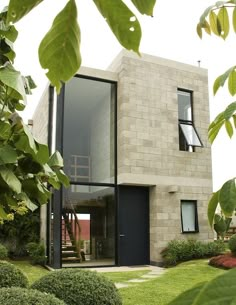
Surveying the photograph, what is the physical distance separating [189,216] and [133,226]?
1.93 m

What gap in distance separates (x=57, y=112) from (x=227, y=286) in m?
11.8

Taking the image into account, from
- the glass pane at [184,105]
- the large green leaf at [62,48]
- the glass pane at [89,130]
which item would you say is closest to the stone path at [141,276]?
the glass pane at [89,130]

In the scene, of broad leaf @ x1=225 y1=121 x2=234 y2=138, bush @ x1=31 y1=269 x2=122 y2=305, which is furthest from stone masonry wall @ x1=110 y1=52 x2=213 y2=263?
broad leaf @ x1=225 y1=121 x2=234 y2=138

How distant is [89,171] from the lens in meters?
12.0

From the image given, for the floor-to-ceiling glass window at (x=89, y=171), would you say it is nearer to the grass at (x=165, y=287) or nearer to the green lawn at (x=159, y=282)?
the green lawn at (x=159, y=282)

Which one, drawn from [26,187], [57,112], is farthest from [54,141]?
[26,187]

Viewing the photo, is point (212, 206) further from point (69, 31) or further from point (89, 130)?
point (89, 130)

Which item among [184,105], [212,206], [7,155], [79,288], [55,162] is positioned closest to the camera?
[212,206]

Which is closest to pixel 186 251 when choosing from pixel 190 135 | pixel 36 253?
pixel 190 135

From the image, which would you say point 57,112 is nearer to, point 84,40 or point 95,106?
point 95,106

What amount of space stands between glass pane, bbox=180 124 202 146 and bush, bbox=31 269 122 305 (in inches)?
338

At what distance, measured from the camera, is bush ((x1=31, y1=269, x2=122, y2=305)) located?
186 inches

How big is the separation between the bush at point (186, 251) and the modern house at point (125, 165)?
26 cm

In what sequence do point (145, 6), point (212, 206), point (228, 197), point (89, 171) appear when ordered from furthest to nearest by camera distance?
point (89, 171) < point (212, 206) < point (228, 197) < point (145, 6)
